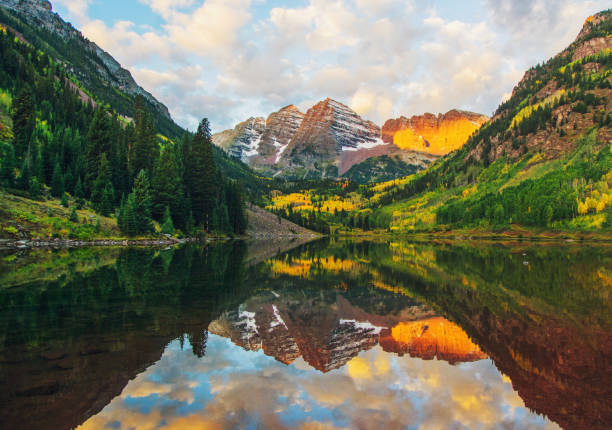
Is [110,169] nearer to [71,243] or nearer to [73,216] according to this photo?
[73,216]

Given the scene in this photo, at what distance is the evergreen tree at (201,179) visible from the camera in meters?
94.0

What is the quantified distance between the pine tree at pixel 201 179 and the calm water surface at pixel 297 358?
72.3 metres

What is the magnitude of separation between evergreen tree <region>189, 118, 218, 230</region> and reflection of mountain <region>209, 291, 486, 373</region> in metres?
77.9

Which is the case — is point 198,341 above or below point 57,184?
below

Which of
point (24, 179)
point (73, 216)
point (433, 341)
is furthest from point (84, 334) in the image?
point (24, 179)

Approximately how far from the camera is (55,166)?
70625 millimetres

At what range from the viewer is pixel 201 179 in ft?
309

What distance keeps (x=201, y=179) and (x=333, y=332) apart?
84932 millimetres

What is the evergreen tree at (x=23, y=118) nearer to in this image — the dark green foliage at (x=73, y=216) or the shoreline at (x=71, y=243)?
the dark green foliage at (x=73, y=216)

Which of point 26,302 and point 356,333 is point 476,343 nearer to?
point 356,333

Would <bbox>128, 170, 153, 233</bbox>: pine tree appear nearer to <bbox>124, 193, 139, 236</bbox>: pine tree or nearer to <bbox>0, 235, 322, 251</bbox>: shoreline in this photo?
<bbox>124, 193, 139, 236</bbox>: pine tree

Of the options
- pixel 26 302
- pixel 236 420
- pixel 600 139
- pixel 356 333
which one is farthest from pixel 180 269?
pixel 600 139

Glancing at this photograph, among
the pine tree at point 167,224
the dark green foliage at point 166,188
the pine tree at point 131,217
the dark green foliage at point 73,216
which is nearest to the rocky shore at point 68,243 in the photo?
the pine tree at point 131,217

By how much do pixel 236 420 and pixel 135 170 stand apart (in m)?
93.2
